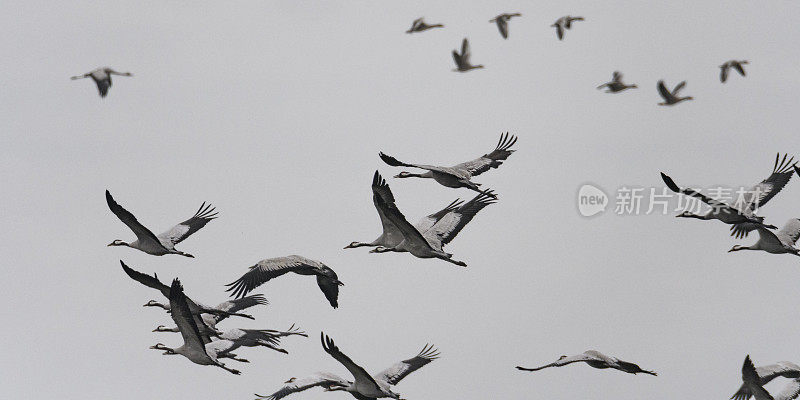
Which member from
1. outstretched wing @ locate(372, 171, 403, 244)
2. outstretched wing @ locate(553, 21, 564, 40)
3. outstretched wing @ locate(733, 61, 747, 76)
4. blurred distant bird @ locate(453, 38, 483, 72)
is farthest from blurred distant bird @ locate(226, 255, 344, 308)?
outstretched wing @ locate(733, 61, 747, 76)

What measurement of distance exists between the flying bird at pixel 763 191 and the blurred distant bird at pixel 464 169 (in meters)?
6.25

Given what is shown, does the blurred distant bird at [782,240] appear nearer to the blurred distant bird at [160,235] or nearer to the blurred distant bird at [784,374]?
the blurred distant bird at [784,374]

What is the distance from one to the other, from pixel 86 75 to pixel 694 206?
60.7ft

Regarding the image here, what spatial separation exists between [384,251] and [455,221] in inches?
95.5

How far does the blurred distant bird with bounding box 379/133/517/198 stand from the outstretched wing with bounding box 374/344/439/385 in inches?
168

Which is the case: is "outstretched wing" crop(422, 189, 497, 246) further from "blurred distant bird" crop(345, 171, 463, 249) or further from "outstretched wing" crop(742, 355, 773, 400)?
"outstretched wing" crop(742, 355, 773, 400)

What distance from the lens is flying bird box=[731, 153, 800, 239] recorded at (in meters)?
37.8

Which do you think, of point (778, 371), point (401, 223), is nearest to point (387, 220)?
point (401, 223)

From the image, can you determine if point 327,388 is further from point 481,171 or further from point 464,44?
point 464,44

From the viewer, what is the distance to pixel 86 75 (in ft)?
147

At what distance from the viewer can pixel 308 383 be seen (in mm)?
33969

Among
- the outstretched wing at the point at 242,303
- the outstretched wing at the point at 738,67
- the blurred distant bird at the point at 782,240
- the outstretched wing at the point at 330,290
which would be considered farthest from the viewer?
the outstretched wing at the point at 738,67

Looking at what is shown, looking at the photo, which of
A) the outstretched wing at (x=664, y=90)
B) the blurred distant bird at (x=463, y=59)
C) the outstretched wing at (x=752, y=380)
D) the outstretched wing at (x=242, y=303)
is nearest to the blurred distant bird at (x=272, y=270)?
the outstretched wing at (x=242, y=303)

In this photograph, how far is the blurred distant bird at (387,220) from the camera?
Result: 31828mm
